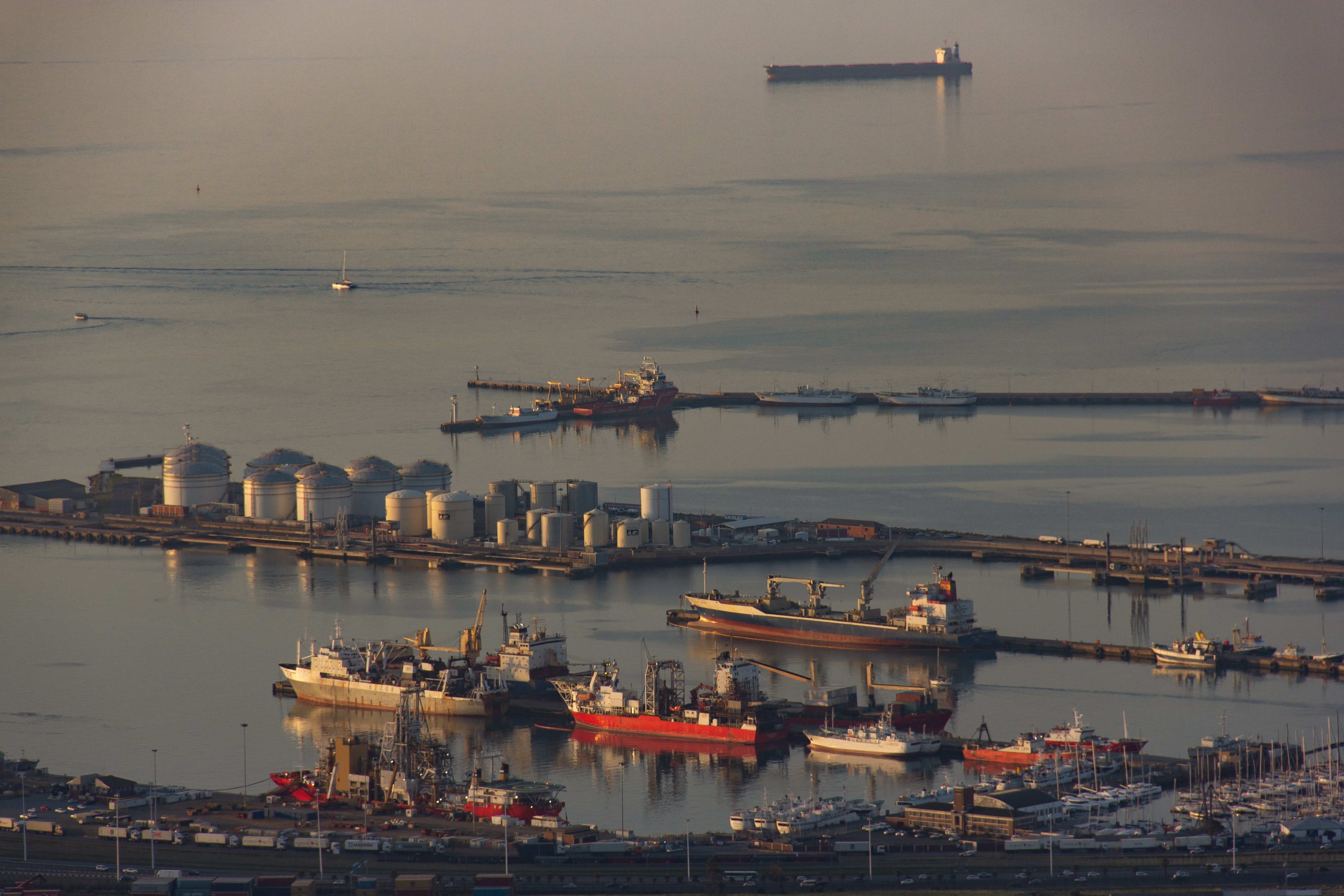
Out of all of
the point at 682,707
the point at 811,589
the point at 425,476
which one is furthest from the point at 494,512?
the point at 682,707

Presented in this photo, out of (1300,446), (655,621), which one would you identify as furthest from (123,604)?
(1300,446)

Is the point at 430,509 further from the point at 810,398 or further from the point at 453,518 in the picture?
the point at 810,398

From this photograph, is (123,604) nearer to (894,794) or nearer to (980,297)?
(894,794)

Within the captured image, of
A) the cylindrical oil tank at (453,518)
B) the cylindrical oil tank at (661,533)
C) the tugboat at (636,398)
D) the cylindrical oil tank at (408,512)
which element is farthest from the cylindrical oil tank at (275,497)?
the tugboat at (636,398)

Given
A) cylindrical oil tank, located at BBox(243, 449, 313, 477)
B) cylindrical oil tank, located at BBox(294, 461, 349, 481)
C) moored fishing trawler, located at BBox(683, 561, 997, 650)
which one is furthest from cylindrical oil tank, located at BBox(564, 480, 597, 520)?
moored fishing trawler, located at BBox(683, 561, 997, 650)

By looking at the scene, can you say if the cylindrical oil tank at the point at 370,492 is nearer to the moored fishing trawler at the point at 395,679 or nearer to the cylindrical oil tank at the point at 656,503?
the cylindrical oil tank at the point at 656,503
